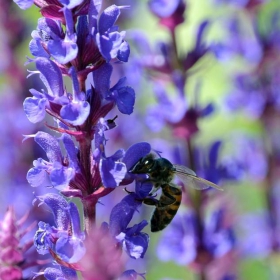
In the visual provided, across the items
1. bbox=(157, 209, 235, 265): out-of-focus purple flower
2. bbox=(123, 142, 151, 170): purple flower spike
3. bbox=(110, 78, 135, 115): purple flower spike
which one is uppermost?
bbox=(110, 78, 135, 115): purple flower spike

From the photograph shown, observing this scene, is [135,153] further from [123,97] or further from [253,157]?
[253,157]

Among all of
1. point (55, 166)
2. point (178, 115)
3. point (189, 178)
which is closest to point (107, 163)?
point (55, 166)

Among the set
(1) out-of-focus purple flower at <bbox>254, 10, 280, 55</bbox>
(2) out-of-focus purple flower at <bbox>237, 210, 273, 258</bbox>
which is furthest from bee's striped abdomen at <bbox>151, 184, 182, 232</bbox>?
(1) out-of-focus purple flower at <bbox>254, 10, 280, 55</bbox>

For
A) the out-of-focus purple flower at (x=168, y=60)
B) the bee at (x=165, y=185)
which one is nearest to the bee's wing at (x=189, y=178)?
the bee at (x=165, y=185)

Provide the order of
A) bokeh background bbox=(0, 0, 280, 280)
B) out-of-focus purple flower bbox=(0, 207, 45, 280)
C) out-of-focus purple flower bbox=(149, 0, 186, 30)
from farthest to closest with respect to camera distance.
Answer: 1. bokeh background bbox=(0, 0, 280, 280)
2. out-of-focus purple flower bbox=(149, 0, 186, 30)
3. out-of-focus purple flower bbox=(0, 207, 45, 280)

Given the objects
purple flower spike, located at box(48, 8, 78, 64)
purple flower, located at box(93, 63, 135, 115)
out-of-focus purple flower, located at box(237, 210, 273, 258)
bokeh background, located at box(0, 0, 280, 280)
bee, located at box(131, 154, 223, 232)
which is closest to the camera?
purple flower spike, located at box(48, 8, 78, 64)

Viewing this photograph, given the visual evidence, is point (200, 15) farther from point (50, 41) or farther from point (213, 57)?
point (50, 41)

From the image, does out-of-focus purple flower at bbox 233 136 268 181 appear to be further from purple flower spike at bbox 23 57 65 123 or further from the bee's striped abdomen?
purple flower spike at bbox 23 57 65 123

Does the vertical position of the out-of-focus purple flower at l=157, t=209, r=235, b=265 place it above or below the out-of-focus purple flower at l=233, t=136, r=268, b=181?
above

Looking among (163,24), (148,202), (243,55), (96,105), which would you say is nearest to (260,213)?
(243,55)
